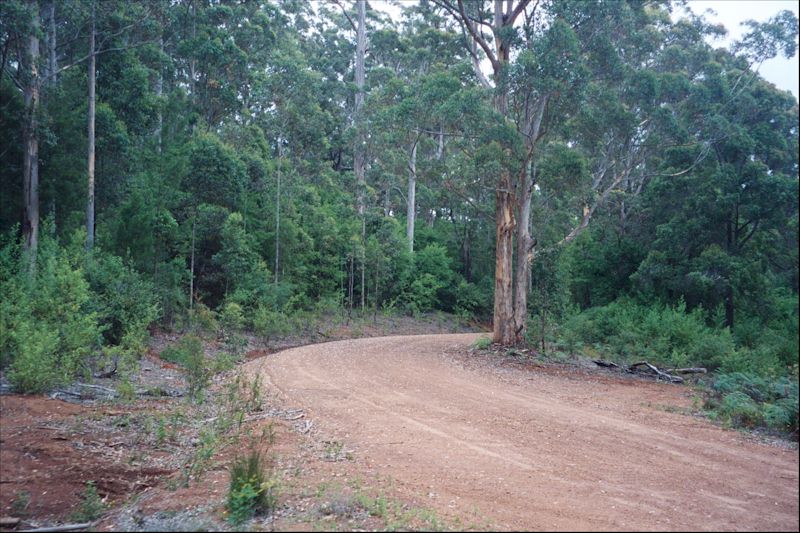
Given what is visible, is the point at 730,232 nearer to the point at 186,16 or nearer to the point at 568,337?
the point at 568,337

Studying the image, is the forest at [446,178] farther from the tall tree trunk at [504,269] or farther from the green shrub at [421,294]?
the green shrub at [421,294]

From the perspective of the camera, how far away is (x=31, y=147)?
61.2 ft

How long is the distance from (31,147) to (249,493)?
1798cm

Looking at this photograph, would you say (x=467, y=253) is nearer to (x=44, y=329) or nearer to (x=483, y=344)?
(x=483, y=344)

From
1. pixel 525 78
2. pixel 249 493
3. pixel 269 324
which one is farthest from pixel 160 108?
pixel 249 493

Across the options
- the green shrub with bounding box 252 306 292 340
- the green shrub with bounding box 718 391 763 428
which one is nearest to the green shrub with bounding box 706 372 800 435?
the green shrub with bounding box 718 391 763 428

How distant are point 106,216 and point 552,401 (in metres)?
18.4

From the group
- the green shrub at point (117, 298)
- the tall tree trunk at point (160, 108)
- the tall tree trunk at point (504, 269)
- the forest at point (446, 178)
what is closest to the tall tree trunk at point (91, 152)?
the forest at point (446, 178)

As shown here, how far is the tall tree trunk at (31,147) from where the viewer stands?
1859cm

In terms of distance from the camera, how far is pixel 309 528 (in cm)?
417

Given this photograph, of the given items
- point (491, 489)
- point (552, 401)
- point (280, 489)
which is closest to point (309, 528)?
point (280, 489)

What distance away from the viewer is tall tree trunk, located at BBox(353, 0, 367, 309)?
1352 inches

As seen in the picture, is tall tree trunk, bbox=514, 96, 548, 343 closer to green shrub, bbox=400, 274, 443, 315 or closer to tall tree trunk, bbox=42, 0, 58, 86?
tall tree trunk, bbox=42, 0, 58, 86

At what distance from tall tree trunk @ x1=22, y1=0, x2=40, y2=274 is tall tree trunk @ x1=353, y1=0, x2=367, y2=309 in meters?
16.8
